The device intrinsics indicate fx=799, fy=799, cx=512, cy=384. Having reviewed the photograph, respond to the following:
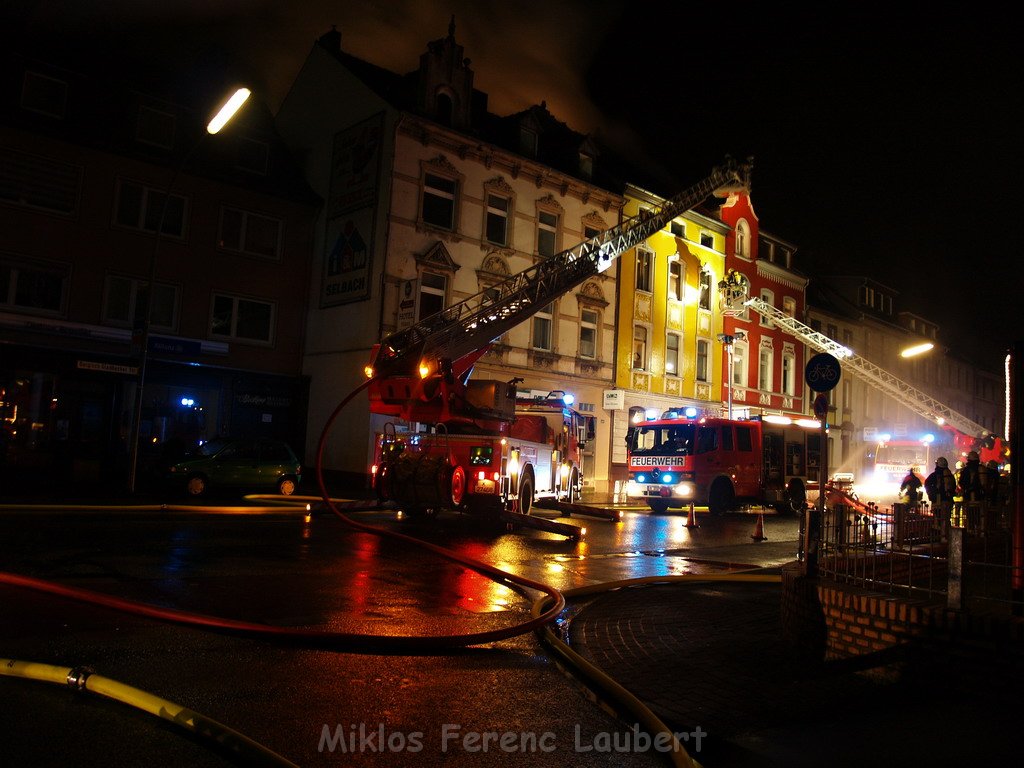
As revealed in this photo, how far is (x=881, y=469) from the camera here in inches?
1171

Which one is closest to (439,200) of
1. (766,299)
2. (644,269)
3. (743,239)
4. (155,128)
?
(155,128)

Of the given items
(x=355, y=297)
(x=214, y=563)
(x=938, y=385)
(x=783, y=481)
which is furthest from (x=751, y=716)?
(x=938, y=385)

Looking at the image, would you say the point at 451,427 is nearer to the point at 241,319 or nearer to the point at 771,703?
the point at 771,703

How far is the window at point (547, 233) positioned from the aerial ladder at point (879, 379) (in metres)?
11.0

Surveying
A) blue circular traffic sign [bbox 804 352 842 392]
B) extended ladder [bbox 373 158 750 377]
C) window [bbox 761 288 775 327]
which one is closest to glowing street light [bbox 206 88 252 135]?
extended ladder [bbox 373 158 750 377]

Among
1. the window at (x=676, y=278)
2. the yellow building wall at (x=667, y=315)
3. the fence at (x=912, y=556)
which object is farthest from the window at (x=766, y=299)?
the fence at (x=912, y=556)

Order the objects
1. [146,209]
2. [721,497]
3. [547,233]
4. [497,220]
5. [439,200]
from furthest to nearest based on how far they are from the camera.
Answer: [547,233] < [497,220] < [439,200] < [146,209] < [721,497]

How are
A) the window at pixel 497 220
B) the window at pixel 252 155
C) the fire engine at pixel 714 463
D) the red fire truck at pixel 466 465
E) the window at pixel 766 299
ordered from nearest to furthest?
the red fire truck at pixel 466 465 → the fire engine at pixel 714 463 → the window at pixel 252 155 → the window at pixel 497 220 → the window at pixel 766 299

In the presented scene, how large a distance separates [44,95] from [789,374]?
35.2 metres

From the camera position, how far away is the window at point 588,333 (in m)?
30.6

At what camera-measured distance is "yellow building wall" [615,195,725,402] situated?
32.4 m

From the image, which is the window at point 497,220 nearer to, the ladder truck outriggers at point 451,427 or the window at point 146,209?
the window at point 146,209

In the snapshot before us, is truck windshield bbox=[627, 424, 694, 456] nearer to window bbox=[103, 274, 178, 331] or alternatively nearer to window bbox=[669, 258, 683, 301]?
window bbox=[669, 258, 683, 301]

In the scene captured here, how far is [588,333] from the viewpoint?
101 feet
